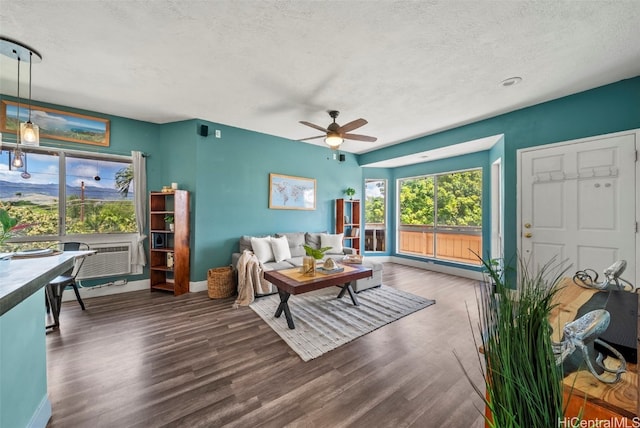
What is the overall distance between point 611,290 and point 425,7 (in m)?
2.17

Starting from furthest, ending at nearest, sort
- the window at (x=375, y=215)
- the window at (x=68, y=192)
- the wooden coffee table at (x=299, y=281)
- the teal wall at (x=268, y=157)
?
the window at (x=375, y=215) → the window at (x=68, y=192) → the teal wall at (x=268, y=157) → the wooden coffee table at (x=299, y=281)

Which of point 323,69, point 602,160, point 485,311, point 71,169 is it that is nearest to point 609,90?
point 602,160

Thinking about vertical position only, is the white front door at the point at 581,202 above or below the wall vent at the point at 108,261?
above

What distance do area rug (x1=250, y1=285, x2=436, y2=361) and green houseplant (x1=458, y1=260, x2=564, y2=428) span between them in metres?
1.82

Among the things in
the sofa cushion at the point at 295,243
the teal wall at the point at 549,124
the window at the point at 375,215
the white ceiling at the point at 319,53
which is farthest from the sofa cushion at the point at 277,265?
the window at the point at 375,215

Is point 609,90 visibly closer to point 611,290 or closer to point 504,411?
point 611,290

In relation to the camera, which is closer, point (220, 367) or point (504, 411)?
point (504, 411)

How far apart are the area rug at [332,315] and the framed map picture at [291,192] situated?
6.03 feet

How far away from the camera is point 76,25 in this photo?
1.93 meters

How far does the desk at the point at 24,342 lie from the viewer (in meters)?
1.10

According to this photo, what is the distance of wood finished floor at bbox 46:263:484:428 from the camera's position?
5.11 ft

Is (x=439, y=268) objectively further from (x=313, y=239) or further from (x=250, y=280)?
(x=250, y=280)

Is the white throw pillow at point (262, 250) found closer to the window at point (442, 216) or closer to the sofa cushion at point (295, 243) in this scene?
the sofa cushion at point (295, 243)

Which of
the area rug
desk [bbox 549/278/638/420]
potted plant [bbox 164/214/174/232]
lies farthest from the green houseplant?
potted plant [bbox 164/214/174/232]
